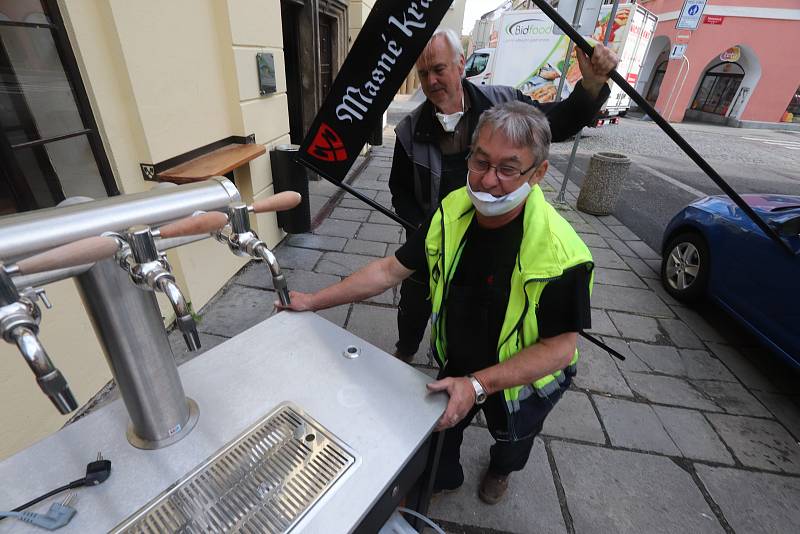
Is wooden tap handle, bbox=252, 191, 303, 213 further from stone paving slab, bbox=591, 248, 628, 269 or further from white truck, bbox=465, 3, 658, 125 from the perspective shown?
white truck, bbox=465, 3, 658, 125

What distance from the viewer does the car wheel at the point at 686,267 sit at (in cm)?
360

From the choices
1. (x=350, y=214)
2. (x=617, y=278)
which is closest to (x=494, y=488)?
(x=617, y=278)

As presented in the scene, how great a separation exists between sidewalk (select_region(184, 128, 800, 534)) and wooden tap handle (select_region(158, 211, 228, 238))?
1877 mm

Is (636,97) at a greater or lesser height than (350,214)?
greater

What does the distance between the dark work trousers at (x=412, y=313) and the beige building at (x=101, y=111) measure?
1.61m

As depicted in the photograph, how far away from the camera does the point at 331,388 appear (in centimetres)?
103

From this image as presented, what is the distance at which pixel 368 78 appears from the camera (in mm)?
1925

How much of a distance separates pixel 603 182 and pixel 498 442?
5058mm

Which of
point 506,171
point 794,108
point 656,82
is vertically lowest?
point 794,108

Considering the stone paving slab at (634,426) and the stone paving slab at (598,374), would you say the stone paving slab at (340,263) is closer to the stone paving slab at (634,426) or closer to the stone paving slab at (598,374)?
the stone paving slab at (598,374)

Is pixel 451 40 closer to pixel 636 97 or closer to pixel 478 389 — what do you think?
pixel 636 97

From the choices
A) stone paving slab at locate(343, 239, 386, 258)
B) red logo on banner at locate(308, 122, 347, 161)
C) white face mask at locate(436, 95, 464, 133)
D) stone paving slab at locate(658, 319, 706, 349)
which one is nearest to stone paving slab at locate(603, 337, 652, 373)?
stone paving slab at locate(658, 319, 706, 349)

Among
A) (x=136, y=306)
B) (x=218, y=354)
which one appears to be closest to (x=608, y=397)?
(x=218, y=354)

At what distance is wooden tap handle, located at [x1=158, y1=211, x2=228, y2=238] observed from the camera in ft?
2.00
